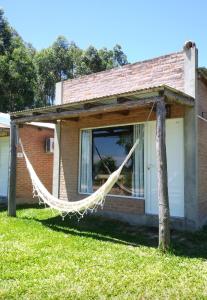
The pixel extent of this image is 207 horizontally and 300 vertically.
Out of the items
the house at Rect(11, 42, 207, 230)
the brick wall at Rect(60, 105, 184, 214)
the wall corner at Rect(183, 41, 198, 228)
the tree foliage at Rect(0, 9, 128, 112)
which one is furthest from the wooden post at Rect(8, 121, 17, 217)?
the tree foliage at Rect(0, 9, 128, 112)

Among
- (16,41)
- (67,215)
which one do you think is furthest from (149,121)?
(16,41)

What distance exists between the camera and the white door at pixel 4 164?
12656 millimetres

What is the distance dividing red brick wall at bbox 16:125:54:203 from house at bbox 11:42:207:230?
2.22 m

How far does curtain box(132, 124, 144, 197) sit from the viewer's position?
847 centimetres

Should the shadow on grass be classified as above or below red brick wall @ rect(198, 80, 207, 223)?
below

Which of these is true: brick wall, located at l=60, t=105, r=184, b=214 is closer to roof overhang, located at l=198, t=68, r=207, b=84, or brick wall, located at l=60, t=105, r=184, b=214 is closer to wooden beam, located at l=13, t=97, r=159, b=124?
wooden beam, located at l=13, t=97, r=159, b=124

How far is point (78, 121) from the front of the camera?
9.98m

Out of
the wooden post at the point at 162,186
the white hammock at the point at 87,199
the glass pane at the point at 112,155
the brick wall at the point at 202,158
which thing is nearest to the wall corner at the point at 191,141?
the brick wall at the point at 202,158

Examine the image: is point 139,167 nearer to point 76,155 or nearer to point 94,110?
point 94,110

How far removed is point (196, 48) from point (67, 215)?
511 cm

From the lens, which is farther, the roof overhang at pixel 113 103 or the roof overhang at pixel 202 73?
the roof overhang at pixel 202 73

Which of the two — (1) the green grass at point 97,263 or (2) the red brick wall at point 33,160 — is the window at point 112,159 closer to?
(1) the green grass at point 97,263

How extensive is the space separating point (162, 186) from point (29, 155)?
7.34 m

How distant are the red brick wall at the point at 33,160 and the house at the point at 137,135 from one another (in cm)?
222
